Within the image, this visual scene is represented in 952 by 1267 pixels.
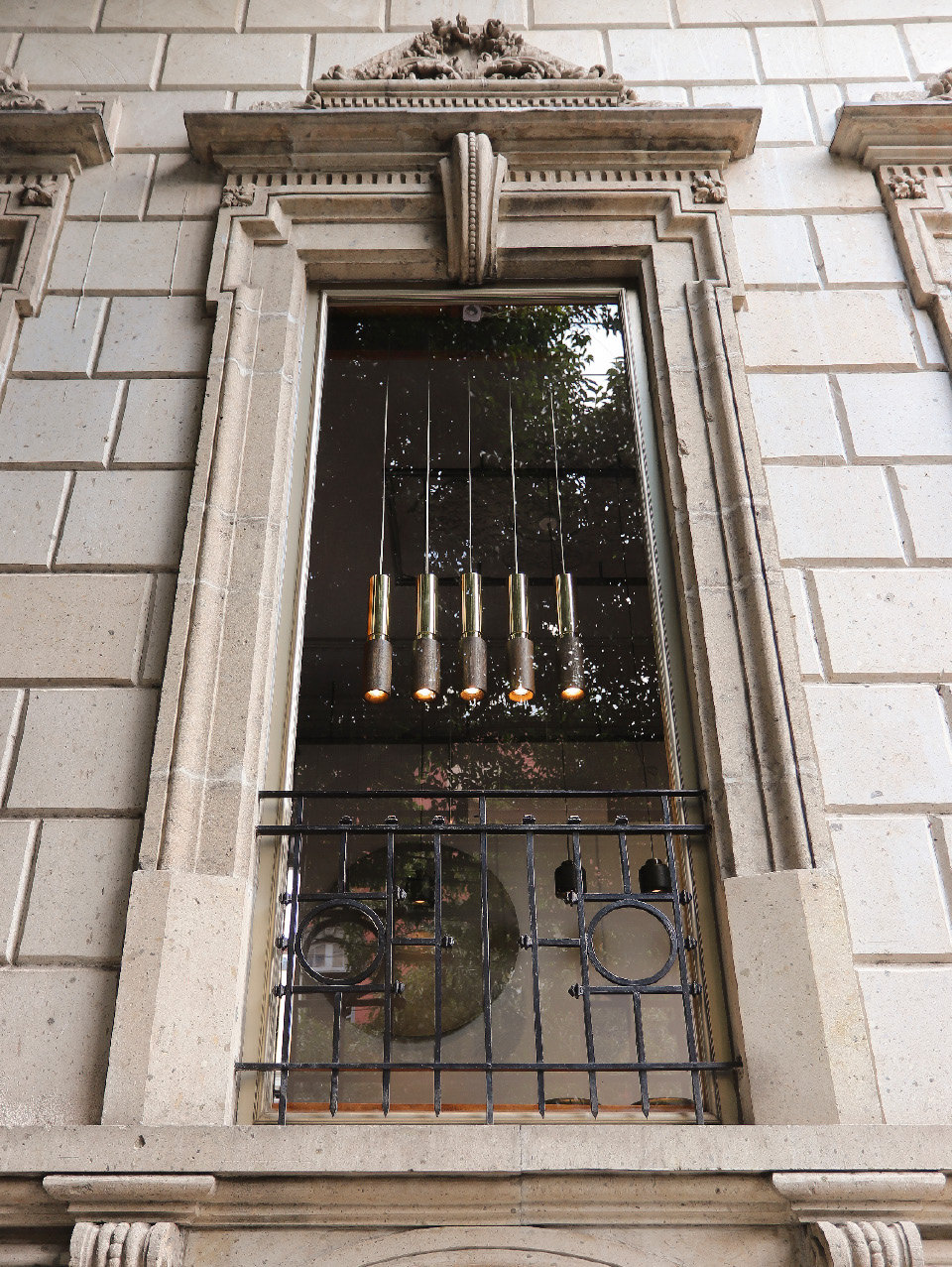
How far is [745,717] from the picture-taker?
159 inches

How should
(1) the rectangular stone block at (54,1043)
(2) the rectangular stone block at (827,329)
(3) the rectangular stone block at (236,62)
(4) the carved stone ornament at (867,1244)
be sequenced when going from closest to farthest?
(4) the carved stone ornament at (867,1244) → (1) the rectangular stone block at (54,1043) → (2) the rectangular stone block at (827,329) → (3) the rectangular stone block at (236,62)

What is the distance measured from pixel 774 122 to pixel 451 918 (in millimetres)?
4570

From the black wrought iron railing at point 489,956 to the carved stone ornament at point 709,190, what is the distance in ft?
10.3

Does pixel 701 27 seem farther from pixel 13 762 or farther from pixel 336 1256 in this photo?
pixel 336 1256

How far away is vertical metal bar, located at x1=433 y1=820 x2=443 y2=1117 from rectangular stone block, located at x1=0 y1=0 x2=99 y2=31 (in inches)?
204

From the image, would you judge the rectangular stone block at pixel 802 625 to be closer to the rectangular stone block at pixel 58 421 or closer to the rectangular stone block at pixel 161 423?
the rectangular stone block at pixel 161 423

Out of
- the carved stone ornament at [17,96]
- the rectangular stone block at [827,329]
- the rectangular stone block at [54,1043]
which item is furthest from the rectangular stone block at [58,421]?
the rectangular stone block at [827,329]

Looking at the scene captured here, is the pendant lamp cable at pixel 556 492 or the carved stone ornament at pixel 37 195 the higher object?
the carved stone ornament at pixel 37 195

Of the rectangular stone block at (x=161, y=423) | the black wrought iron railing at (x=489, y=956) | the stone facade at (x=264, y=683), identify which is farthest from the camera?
the rectangular stone block at (x=161, y=423)

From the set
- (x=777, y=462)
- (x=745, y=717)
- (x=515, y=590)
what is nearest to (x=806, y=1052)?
(x=745, y=717)

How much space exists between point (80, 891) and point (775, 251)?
4.35m

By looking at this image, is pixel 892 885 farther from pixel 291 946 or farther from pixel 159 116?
pixel 159 116

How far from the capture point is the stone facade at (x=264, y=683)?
10.3 feet

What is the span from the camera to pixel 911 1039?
354 centimetres
